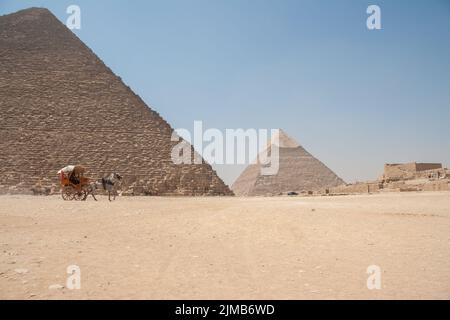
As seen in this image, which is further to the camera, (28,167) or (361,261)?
(28,167)

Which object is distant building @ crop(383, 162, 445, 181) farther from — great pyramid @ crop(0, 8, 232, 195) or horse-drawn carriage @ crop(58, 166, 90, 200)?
horse-drawn carriage @ crop(58, 166, 90, 200)

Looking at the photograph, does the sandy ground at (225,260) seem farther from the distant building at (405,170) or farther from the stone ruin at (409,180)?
the distant building at (405,170)

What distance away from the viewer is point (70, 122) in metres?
36.8

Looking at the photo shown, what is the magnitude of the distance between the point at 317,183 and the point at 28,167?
50.9 m

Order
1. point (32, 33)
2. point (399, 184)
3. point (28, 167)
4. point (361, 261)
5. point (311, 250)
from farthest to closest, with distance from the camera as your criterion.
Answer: point (32, 33) < point (28, 167) < point (399, 184) < point (311, 250) < point (361, 261)

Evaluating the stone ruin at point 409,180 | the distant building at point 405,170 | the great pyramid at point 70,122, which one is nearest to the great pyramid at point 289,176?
the great pyramid at point 70,122

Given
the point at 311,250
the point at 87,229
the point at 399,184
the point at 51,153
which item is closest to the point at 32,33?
the point at 51,153

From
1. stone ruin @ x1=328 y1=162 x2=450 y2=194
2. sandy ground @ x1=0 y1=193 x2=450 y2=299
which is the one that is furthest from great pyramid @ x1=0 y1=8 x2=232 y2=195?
sandy ground @ x1=0 y1=193 x2=450 y2=299

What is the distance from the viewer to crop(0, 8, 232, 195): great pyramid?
105ft

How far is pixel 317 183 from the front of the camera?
232 feet

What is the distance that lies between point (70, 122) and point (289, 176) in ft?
152

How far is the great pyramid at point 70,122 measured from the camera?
3189 cm
